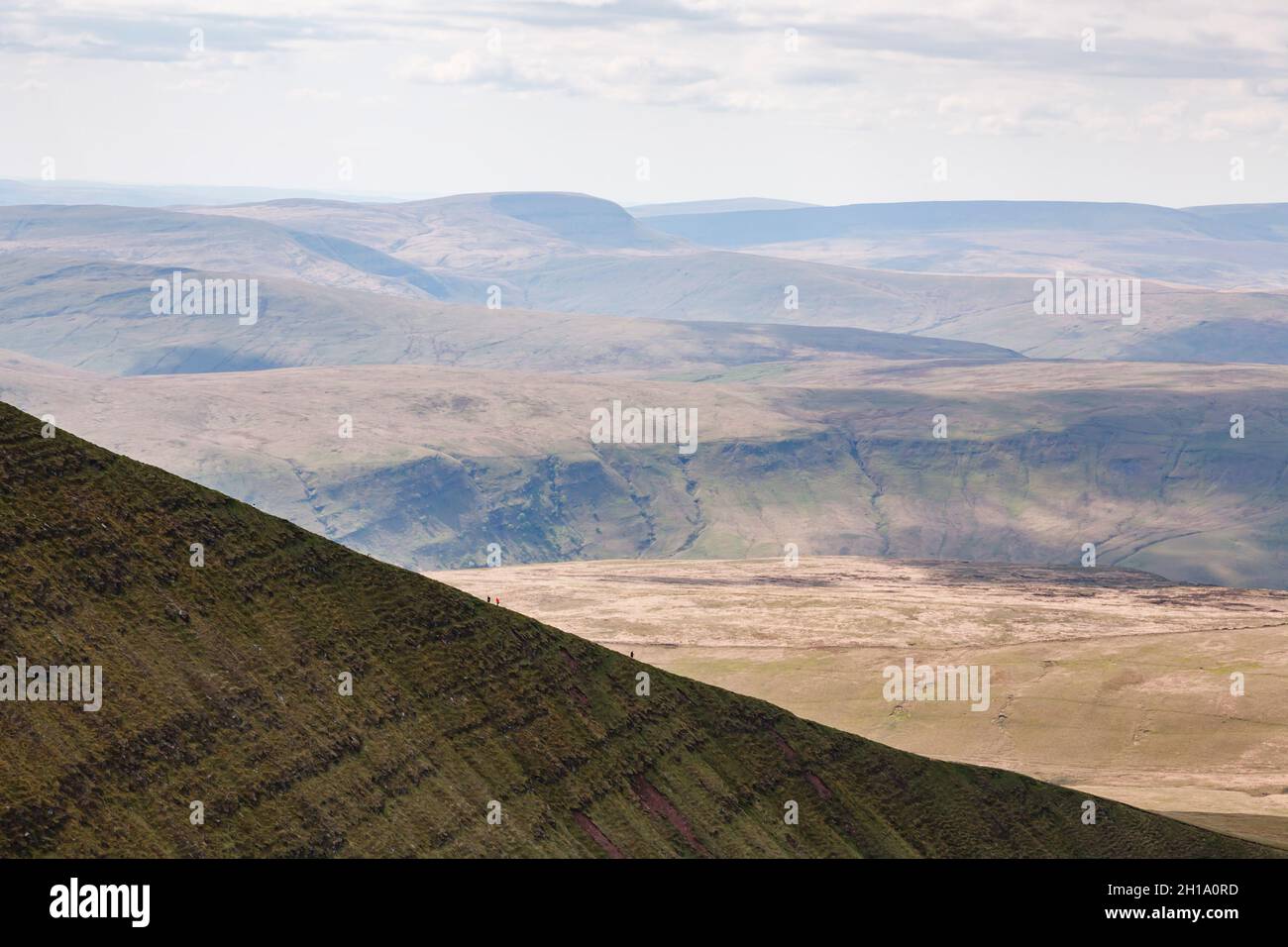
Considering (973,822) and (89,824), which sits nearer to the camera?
(89,824)

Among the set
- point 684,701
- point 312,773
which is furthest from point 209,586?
point 684,701

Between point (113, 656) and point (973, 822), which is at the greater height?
point (113, 656)
